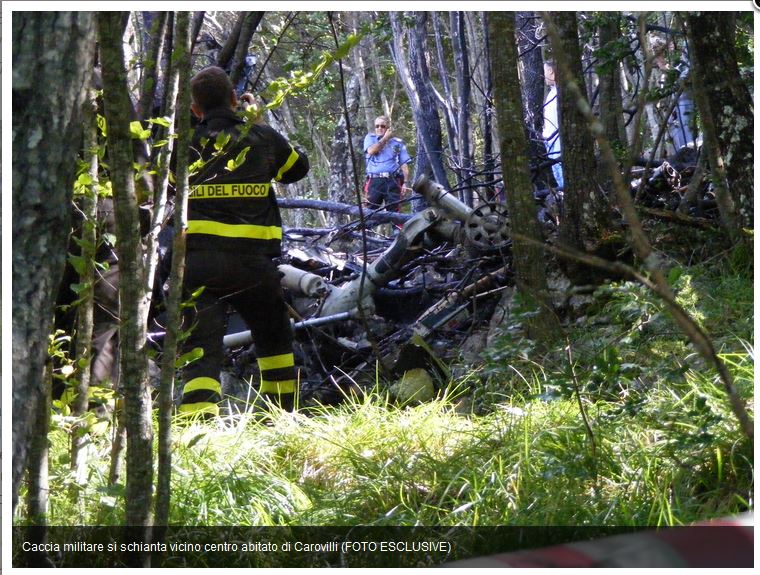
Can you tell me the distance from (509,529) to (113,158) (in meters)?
1.71

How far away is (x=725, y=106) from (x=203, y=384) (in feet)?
10.9

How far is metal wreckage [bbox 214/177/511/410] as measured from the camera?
602 centimetres

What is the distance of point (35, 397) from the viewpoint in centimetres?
173

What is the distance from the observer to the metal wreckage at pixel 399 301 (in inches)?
237

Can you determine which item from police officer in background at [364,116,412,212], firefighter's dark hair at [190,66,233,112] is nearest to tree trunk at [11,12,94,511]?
firefighter's dark hair at [190,66,233,112]

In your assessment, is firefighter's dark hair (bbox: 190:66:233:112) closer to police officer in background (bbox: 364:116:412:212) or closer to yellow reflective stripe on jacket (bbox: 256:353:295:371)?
yellow reflective stripe on jacket (bbox: 256:353:295:371)

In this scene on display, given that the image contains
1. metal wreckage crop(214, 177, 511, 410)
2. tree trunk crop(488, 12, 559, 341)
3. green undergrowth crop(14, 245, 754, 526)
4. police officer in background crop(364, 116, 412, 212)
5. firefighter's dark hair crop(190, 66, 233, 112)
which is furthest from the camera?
police officer in background crop(364, 116, 412, 212)

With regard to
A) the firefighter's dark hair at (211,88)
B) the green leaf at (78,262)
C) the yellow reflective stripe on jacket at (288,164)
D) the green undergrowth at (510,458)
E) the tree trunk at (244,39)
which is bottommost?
the green undergrowth at (510,458)

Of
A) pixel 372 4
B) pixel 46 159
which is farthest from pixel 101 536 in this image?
pixel 372 4

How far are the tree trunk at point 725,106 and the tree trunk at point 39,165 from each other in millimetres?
3933

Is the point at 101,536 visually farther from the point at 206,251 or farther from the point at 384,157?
the point at 384,157

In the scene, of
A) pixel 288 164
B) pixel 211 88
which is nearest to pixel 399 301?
pixel 288 164

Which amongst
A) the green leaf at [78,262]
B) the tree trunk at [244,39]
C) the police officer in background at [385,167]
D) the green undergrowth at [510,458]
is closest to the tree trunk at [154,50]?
the green leaf at [78,262]

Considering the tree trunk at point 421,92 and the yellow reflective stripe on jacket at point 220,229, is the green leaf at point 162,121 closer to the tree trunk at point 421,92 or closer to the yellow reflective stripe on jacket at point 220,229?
the yellow reflective stripe on jacket at point 220,229
